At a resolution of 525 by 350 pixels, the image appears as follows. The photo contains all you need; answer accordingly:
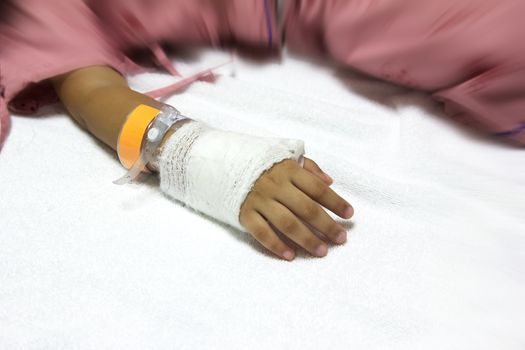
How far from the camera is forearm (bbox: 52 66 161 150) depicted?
658mm

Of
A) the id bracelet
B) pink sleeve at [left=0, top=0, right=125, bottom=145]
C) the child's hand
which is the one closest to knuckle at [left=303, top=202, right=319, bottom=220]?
the child's hand

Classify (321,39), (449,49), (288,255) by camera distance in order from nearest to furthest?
(288,255), (449,49), (321,39)

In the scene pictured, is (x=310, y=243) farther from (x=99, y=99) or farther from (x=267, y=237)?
(x=99, y=99)

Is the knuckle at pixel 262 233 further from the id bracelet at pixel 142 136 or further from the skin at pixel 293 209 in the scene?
the id bracelet at pixel 142 136

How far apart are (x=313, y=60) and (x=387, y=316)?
0.49 m

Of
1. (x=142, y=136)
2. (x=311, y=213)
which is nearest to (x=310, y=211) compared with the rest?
(x=311, y=213)

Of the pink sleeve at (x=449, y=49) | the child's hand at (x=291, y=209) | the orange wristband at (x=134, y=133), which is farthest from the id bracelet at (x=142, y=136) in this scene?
the pink sleeve at (x=449, y=49)

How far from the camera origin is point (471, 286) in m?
0.51

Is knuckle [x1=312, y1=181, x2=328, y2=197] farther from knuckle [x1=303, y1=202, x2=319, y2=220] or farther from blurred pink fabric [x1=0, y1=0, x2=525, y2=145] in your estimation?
blurred pink fabric [x1=0, y1=0, x2=525, y2=145]

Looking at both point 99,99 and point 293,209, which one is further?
point 99,99

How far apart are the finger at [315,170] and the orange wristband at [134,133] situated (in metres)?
0.20

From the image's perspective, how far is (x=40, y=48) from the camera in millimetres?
746

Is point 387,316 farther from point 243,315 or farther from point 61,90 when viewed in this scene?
point 61,90

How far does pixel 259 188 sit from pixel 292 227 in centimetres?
6
